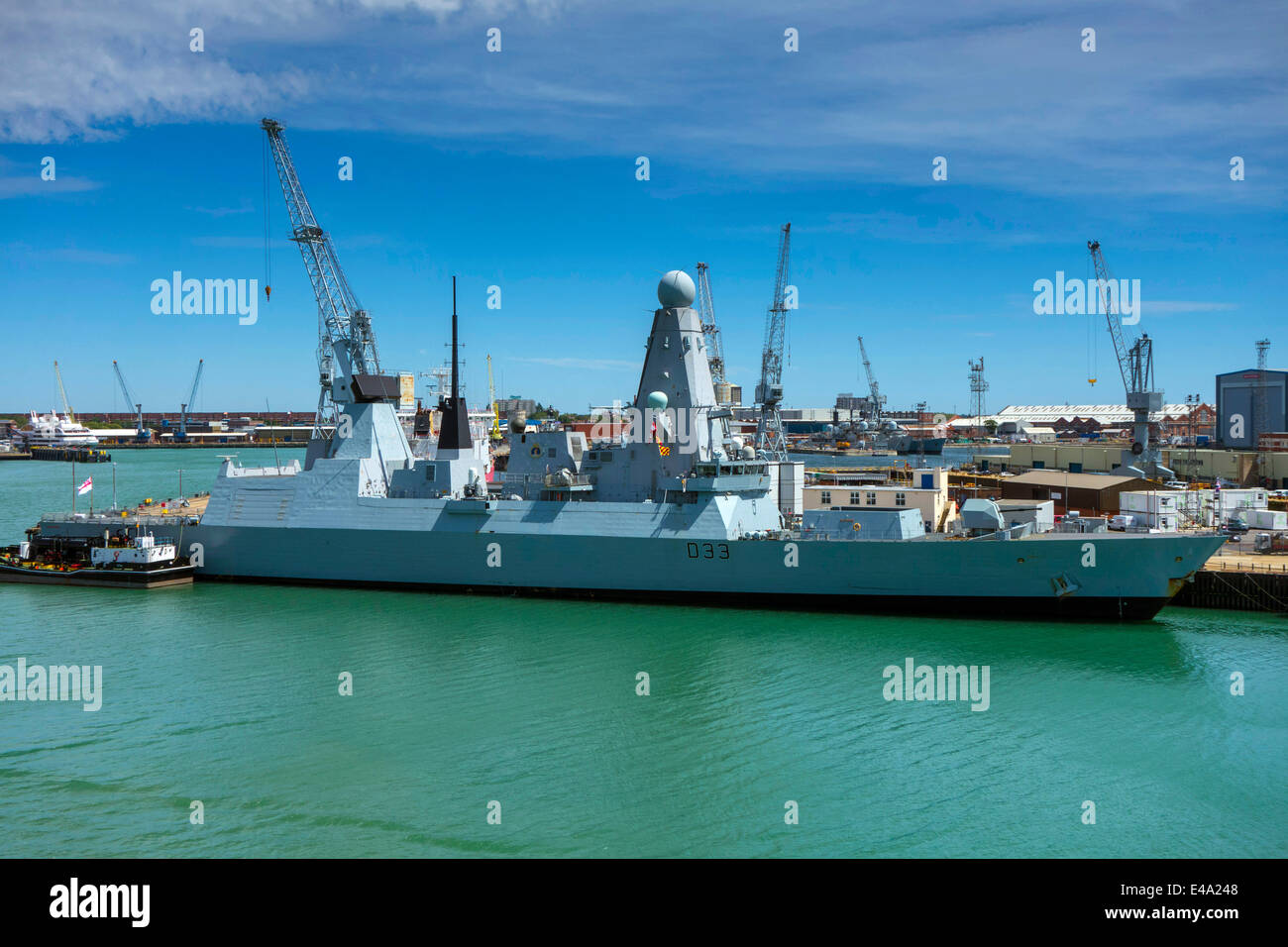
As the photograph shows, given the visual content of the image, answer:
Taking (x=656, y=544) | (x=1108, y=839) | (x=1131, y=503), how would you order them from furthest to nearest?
(x=1131, y=503), (x=656, y=544), (x=1108, y=839)

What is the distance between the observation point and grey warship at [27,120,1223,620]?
2073 cm

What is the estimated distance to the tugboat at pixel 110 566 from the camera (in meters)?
26.7

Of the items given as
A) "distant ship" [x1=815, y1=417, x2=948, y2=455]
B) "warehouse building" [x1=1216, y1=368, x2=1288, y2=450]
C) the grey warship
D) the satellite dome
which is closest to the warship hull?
the grey warship

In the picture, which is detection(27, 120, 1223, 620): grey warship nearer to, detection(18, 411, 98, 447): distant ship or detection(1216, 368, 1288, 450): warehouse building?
detection(1216, 368, 1288, 450): warehouse building

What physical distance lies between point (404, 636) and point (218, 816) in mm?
9010

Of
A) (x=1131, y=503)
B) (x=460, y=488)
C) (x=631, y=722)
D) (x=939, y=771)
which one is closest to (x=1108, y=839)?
(x=939, y=771)

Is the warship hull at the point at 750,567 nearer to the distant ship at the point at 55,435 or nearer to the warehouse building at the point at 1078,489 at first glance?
the warehouse building at the point at 1078,489

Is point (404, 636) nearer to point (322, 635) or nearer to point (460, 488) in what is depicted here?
point (322, 635)

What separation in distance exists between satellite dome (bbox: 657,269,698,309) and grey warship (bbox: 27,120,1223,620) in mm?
44

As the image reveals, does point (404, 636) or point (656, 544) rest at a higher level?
point (656, 544)

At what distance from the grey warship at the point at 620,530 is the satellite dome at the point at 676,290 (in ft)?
0.14

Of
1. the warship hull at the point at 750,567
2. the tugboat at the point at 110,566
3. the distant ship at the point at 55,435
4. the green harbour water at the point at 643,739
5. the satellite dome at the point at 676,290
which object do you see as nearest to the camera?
the green harbour water at the point at 643,739

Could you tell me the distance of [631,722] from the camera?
14773 mm

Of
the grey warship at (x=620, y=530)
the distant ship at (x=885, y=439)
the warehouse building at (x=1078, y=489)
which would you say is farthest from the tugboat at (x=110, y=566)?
the distant ship at (x=885, y=439)
